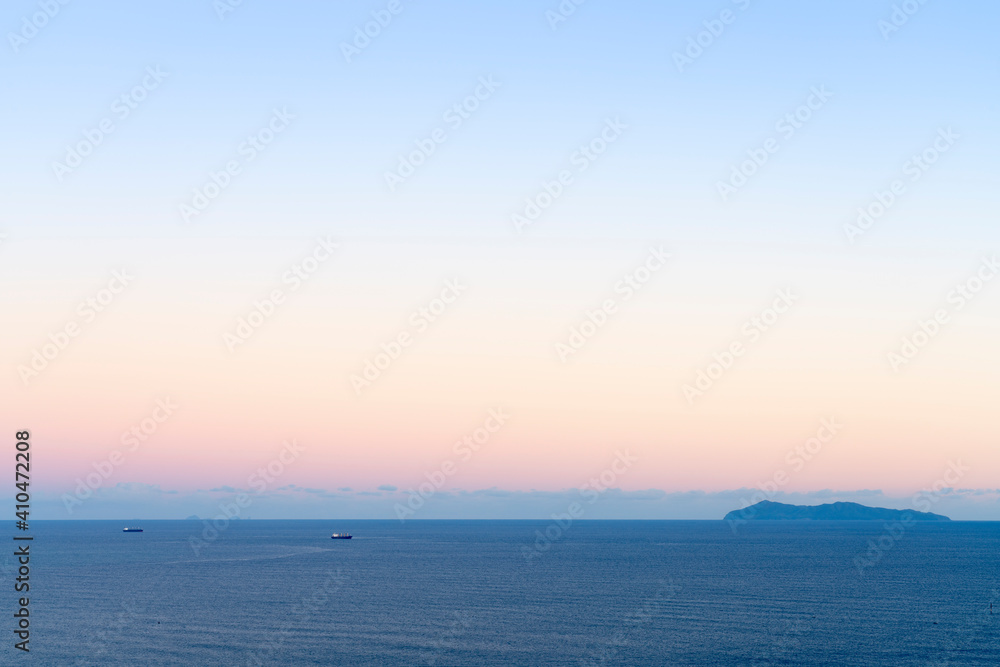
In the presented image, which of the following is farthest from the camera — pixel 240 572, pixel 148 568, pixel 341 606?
pixel 148 568

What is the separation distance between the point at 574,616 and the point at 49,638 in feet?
200

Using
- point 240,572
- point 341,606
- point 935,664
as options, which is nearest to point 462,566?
point 240,572

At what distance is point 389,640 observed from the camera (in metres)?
93.9

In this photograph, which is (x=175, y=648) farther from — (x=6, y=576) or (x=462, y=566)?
(x=462, y=566)

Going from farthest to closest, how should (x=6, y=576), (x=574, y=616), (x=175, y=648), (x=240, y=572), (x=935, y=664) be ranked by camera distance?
(x=240, y=572) → (x=6, y=576) → (x=574, y=616) → (x=175, y=648) → (x=935, y=664)

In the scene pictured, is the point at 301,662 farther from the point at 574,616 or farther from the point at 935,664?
the point at 935,664

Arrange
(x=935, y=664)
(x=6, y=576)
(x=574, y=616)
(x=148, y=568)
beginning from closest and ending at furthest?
1. (x=935, y=664)
2. (x=574, y=616)
3. (x=6, y=576)
4. (x=148, y=568)

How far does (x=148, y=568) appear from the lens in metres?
185

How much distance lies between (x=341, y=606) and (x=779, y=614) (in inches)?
2291

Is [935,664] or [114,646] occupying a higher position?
[935,664]

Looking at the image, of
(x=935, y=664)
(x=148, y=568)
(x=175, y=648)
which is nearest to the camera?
(x=935, y=664)

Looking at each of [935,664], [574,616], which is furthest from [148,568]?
[935,664]

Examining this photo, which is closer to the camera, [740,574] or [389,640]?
[389,640]

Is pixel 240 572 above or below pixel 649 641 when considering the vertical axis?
below
